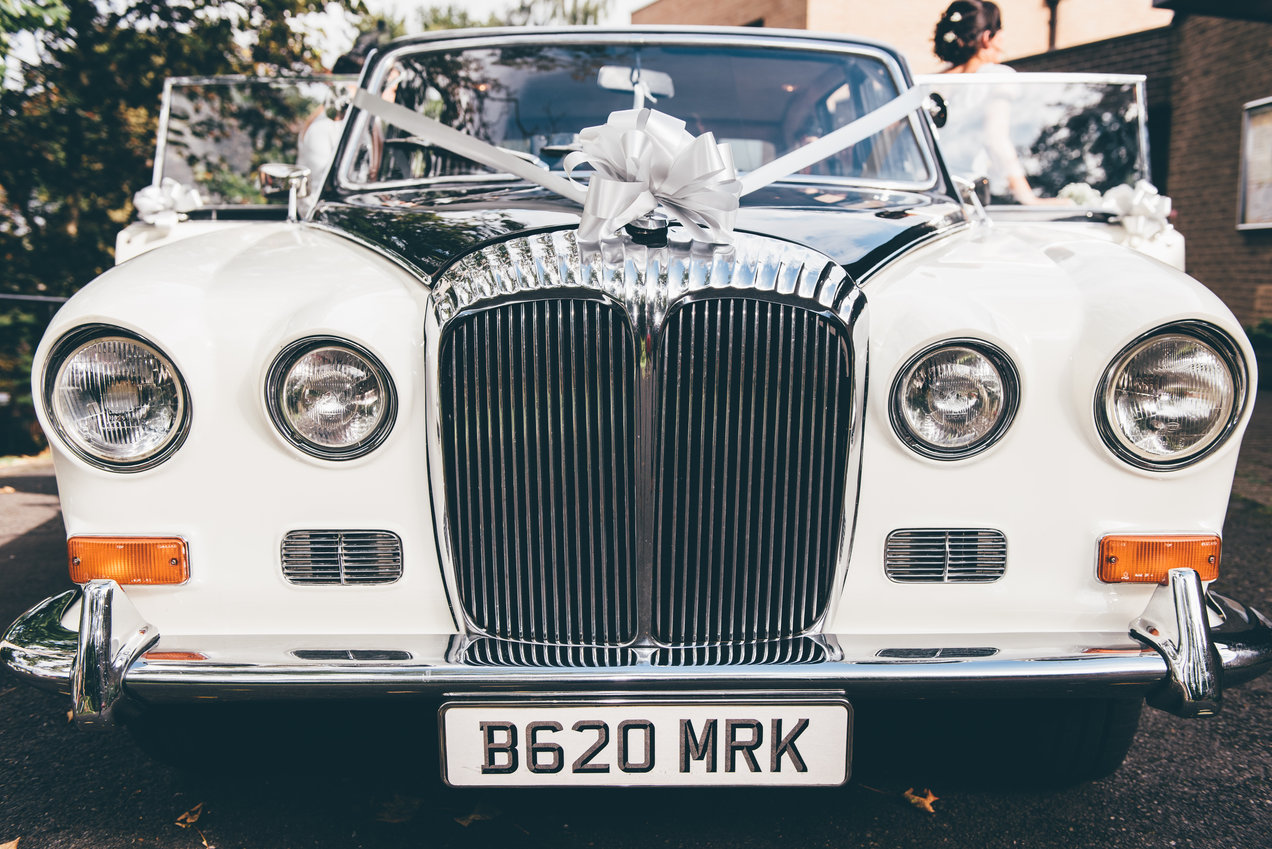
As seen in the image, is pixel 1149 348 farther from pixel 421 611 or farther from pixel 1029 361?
pixel 421 611

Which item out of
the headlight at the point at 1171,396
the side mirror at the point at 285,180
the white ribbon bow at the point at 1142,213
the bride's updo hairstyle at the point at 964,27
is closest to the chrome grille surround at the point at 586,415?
the headlight at the point at 1171,396

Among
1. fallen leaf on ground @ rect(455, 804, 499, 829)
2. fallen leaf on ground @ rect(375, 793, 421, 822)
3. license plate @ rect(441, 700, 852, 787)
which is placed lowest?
fallen leaf on ground @ rect(455, 804, 499, 829)

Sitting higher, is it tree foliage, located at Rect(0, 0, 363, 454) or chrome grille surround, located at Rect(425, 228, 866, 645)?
tree foliage, located at Rect(0, 0, 363, 454)

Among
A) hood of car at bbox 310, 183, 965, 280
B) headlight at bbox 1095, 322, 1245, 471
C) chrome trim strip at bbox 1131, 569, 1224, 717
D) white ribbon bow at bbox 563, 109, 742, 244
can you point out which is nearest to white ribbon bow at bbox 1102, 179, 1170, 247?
hood of car at bbox 310, 183, 965, 280

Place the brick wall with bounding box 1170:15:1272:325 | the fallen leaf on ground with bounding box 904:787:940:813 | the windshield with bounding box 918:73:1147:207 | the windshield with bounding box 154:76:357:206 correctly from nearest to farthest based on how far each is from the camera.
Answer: the fallen leaf on ground with bounding box 904:787:940:813 < the windshield with bounding box 918:73:1147:207 < the windshield with bounding box 154:76:357:206 < the brick wall with bounding box 1170:15:1272:325

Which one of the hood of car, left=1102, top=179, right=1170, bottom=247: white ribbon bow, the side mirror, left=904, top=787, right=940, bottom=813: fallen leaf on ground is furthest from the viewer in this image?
left=1102, top=179, right=1170, bottom=247: white ribbon bow

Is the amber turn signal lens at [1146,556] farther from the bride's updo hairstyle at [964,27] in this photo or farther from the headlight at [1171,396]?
the bride's updo hairstyle at [964,27]

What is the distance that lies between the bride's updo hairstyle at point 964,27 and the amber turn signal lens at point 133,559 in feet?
13.1

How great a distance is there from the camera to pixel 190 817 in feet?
6.97

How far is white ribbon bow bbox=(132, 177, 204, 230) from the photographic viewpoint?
378 centimetres

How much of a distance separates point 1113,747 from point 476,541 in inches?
59.8

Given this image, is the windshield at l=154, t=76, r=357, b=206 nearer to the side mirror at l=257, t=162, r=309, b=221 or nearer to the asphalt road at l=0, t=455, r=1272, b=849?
the side mirror at l=257, t=162, r=309, b=221

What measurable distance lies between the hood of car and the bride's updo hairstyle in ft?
7.02

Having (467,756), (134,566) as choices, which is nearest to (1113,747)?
(467,756)
